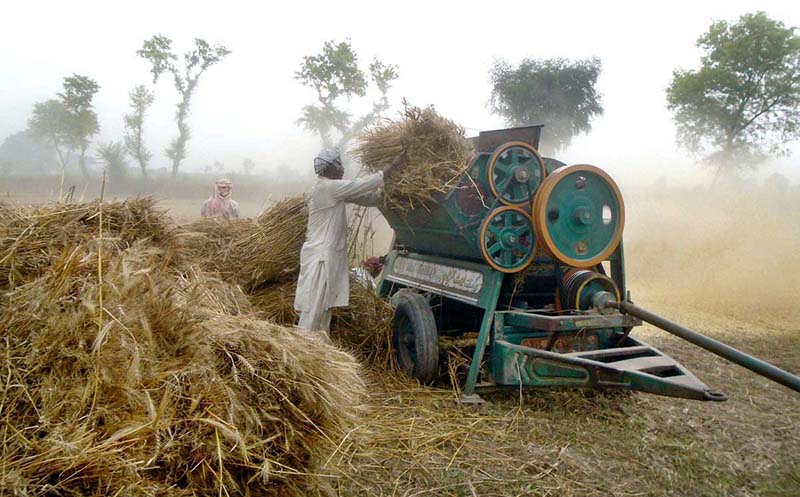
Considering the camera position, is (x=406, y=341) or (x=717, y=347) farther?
(x=406, y=341)

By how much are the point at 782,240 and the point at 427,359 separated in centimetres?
1546

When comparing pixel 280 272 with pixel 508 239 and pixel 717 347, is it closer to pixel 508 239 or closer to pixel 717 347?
pixel 508 239

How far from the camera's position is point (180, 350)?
78.6 inches

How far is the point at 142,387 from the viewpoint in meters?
1.78

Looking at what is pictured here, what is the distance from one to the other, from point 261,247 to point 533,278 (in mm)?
2547

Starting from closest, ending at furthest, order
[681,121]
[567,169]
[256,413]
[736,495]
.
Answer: [256,413]
[736,495]
[567,169]
[681,121]

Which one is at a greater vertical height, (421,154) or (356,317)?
(421,154)

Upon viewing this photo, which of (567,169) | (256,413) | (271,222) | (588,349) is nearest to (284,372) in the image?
(256,413)

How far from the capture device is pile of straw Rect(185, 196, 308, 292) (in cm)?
533

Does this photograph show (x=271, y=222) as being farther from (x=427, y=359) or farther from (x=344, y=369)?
(x=344, y=369)

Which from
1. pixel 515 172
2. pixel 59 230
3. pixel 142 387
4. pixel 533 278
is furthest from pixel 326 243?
pixel 142 387

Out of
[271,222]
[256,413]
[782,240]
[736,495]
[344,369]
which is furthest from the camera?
[782,240]

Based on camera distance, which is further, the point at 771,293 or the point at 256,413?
the point at 771,293

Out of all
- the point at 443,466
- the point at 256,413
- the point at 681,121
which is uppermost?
the point at 681,121
